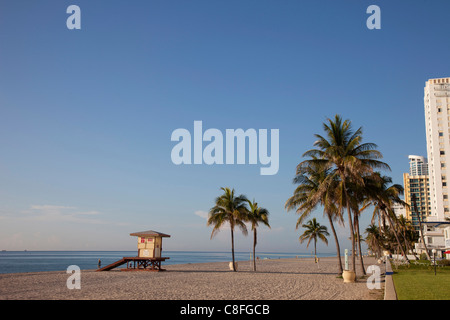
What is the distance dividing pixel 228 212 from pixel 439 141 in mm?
93940

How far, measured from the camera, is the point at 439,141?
107875 mm

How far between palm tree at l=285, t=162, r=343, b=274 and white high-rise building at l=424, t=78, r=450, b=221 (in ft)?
289

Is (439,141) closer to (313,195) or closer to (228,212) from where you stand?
(228,212)

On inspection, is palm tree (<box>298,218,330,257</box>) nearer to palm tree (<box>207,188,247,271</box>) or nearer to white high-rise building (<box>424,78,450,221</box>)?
palm tree (<box>207,188,247,271</box>)

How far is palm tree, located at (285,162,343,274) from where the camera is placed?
25.2 metres

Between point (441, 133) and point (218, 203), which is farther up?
point (441, 133)

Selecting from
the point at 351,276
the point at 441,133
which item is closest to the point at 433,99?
the point at 441,133

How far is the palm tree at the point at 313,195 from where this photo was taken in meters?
25.2

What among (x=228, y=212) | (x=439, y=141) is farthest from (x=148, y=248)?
(x=439, y=141)

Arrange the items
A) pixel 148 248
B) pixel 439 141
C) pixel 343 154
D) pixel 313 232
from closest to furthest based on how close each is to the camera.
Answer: pixel 343 154 < pixel 148 248 < pixel 313 232 < pixel 439 141

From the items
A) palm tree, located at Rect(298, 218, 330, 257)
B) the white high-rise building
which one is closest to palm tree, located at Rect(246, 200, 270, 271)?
palm tree, located at Rect(298, 218, 330, 257)
